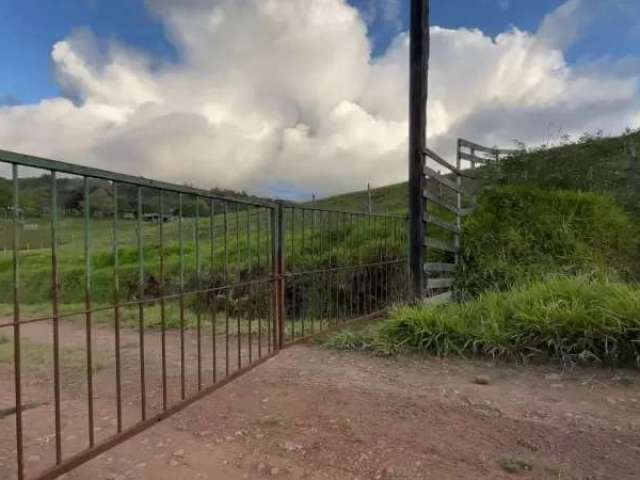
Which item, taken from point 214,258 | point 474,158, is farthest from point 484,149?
point 214,258

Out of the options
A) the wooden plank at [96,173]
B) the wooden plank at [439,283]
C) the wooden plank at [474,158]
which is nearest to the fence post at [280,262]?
the wooden plank at [96,173]

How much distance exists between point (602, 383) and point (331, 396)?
1895mm

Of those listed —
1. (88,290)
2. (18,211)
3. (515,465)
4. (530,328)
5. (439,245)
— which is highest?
(18,211)

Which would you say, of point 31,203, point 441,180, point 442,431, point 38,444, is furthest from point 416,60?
point 38,444

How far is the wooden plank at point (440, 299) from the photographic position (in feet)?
18.9

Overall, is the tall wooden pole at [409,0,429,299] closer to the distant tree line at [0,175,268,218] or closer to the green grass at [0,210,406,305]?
the green grass at [0,210,406,305]

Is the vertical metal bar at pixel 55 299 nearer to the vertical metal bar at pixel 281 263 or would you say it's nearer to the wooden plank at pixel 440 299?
the vertical metal bar at pixel 281 263

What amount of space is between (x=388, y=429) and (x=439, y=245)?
376 cm

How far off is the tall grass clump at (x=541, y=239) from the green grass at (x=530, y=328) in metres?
1.20

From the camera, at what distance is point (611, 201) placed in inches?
296

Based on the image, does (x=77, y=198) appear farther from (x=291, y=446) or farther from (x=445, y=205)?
(x=445, y=205)

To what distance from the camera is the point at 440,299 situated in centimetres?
604

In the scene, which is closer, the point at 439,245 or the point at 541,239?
the point at 439,245

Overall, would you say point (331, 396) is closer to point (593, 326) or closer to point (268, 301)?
point (268, 301)
